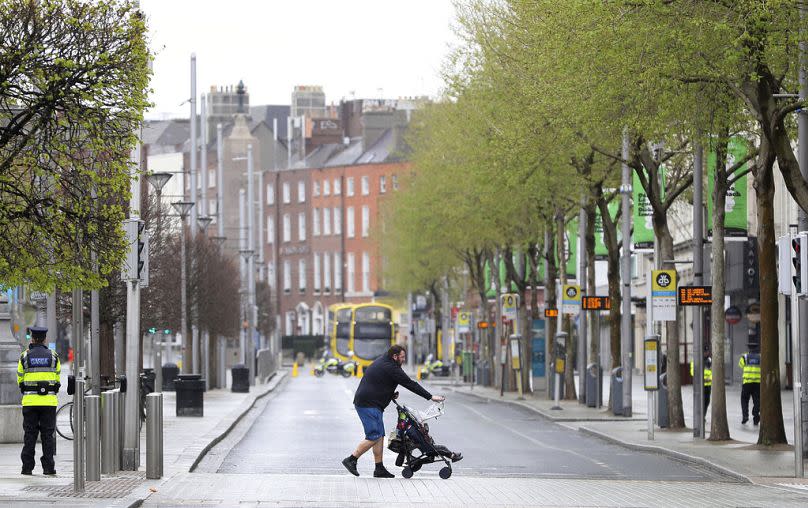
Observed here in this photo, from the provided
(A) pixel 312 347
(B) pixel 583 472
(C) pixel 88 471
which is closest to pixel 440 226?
(B) pixel 583 472

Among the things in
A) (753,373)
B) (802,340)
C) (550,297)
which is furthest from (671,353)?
(550,297)

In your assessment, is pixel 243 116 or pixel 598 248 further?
pixel 243 116

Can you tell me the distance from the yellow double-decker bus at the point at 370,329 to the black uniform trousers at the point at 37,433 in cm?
7017

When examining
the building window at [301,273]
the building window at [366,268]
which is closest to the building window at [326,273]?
the building window at [301,273]

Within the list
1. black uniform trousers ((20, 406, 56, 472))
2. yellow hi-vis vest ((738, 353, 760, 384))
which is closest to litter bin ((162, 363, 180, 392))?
yellow hi-vis vest ((738, 353, 760, 384))

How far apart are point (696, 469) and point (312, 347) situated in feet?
353

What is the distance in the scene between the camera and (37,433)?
2120 centimetres

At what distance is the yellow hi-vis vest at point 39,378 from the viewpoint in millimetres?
21438

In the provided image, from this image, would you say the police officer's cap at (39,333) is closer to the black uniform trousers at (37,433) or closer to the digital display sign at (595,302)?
the black uniform trousers at (37,433)

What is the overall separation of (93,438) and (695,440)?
1377cm

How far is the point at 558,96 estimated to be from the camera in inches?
1084

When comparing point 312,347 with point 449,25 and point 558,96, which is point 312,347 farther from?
point 558,96

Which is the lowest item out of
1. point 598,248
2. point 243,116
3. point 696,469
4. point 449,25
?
point 696,469

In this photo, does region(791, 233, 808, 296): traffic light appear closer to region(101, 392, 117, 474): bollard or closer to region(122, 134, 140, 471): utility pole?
region(122, 134, 140, 471): utility pole
